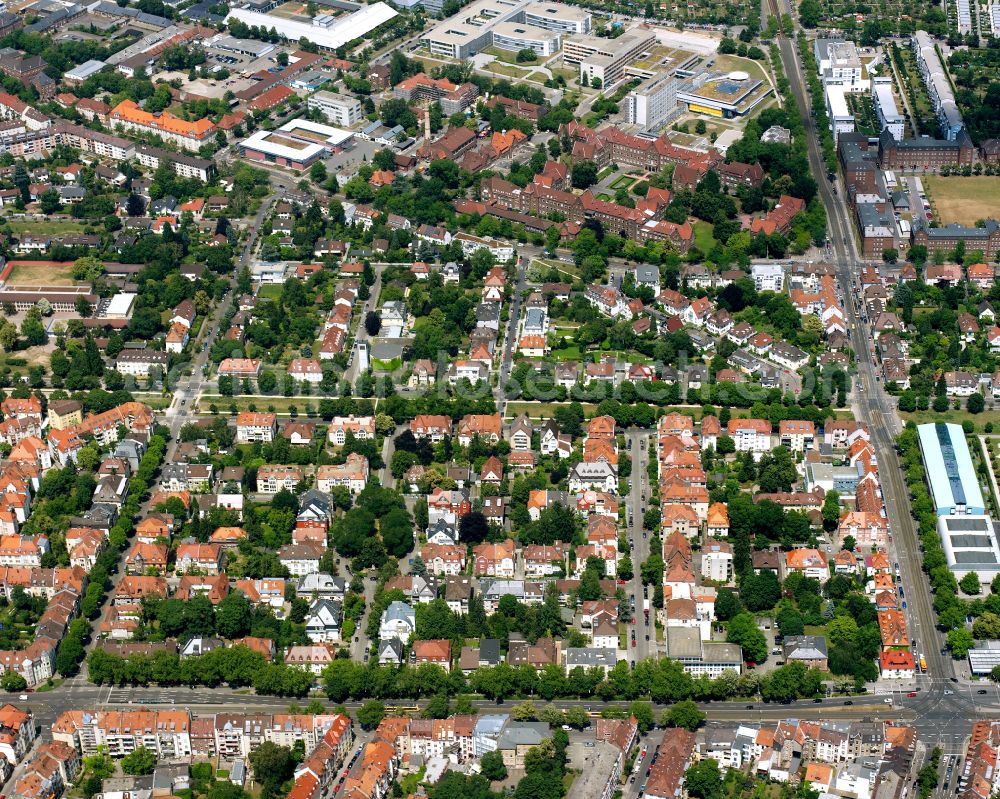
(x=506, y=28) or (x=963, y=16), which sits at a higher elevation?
(x=963, y=16)

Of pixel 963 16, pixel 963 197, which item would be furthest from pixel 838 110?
pixel 963 16

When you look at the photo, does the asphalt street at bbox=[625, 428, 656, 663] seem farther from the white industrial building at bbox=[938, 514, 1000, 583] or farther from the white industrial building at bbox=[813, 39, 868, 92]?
the white industrial building at bbox=[813, 39, 868, 92]

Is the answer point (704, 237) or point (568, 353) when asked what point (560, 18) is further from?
point (568, 353)

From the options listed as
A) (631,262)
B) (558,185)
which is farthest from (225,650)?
(558,185)

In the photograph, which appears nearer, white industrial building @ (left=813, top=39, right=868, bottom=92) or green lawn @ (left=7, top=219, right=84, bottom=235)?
green lawn @ (left=7, top=219, right=84, bottom=235)

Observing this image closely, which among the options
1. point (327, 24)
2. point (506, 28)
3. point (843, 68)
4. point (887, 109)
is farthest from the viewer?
point (327, 24)

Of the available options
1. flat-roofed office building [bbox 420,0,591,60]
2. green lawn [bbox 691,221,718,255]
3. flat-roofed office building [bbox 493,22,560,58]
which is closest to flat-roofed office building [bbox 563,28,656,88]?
flat-roofed office building [bbox 493,22,560,58]

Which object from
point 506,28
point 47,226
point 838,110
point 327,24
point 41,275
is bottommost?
point 327,24
